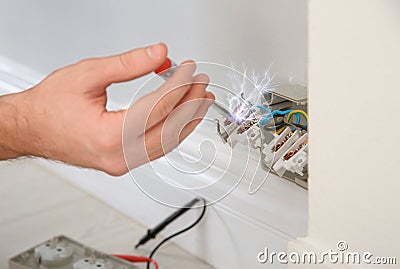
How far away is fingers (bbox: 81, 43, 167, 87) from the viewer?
2.55ft

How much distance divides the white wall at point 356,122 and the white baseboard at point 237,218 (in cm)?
28

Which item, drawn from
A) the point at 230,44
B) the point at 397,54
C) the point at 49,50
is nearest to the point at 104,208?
the point at 49,50

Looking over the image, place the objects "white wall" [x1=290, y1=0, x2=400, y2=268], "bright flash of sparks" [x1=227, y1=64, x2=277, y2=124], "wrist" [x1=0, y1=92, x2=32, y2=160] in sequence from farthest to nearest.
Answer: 1. "bright flash of sparks" [x1=227, y1=64, x2=277, y2=124]
2. "wrist" [x1=0, y1=92, x2=32, y2=160]
3. "white wall" [x1=290, y1=0, x2=400, y2=268]

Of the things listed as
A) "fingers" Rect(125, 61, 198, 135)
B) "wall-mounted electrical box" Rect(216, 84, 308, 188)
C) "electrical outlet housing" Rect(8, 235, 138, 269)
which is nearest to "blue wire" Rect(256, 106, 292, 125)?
"wall-mounted electrical box" Rect(216, 84, 308, 188)

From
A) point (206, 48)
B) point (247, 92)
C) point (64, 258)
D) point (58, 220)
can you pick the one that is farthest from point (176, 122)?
point (58, 220)

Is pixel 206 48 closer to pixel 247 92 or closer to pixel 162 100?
pixel 247 92

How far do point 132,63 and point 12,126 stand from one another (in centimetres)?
23

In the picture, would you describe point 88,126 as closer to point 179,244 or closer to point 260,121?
point 260,121

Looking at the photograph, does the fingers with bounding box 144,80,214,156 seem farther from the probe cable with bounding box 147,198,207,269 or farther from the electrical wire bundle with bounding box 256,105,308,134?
the probe cable with bounding box 147,198,207,269

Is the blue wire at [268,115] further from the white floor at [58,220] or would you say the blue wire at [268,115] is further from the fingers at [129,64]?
the white floor at [58,220]

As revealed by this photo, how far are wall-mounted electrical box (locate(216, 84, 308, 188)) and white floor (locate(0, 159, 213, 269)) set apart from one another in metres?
0.37

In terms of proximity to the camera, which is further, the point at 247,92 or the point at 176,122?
the point at 247,92

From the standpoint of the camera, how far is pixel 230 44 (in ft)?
3.92

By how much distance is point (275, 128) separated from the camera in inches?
41.2
